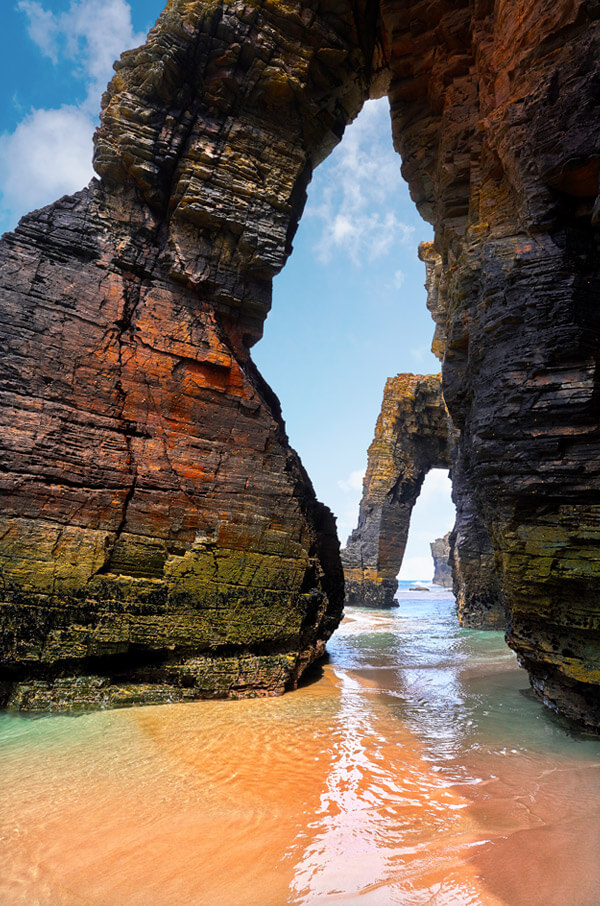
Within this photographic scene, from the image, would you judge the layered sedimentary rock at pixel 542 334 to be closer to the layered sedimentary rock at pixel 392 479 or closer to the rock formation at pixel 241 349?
the rock formation at pixel 241 349

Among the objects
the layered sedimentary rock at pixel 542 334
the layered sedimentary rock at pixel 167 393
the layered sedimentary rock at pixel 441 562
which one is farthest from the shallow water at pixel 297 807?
the layered sedimentary rock at pixel 441 562

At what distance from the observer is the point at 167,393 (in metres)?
7.95

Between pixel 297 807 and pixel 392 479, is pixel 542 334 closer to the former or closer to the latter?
pixel 297 807

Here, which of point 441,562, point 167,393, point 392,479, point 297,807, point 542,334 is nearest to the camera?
point 297,807

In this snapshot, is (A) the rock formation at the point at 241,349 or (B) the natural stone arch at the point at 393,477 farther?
(B) the natural stone arch at the point at 393,477

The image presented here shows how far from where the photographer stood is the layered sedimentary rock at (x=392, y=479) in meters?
29.8

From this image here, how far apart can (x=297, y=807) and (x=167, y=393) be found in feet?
20.6

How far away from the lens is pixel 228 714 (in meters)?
6.43

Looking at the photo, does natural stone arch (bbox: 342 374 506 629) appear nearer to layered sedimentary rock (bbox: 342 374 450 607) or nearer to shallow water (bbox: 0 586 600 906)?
layered sedimentary rock (bbox: 342 374 450 607)

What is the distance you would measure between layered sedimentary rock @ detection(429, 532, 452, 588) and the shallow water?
2792 inches

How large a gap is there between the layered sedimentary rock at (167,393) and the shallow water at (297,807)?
1.08 meters

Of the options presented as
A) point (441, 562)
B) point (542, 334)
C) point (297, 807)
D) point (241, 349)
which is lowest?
point (441, 562)

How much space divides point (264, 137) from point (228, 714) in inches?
432

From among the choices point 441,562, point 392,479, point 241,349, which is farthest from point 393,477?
point 441,562
